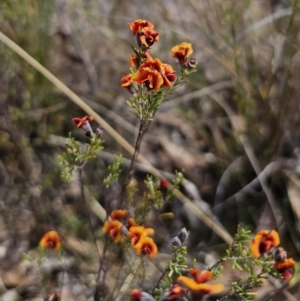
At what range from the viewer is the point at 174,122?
2.09 metres

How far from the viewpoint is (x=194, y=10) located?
2.03m

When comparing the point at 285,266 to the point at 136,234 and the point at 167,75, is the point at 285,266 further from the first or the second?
the point at 167,75

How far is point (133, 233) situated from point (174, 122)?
3.93 ft

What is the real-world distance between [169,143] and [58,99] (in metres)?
0.51

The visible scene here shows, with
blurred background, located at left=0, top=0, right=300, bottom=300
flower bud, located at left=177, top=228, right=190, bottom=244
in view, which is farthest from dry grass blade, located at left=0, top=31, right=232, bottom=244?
flower bud, located at left=177, top=228, right=190, bottom=244

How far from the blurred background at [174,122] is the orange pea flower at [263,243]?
23.7 inches

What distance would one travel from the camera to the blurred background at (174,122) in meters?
1.66

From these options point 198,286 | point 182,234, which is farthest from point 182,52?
point 198,286

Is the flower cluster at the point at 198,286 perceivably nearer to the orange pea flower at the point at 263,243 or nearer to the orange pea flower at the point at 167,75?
the orange pea flower at the point at 263,243

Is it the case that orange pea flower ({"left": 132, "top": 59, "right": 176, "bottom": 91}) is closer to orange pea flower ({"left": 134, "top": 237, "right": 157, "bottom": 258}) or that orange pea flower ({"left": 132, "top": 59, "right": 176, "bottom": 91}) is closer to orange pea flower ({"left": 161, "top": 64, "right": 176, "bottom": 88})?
orange pea flower ({"left": 161, "top": 64, "right": 176, "bottom": 88})

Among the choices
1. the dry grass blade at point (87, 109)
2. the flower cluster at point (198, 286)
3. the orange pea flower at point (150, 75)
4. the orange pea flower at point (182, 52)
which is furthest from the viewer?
the dry grass blade at point (87, 109)

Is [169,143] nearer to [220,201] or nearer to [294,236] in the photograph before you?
[220,201]

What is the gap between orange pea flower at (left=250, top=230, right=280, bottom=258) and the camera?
2.98ft

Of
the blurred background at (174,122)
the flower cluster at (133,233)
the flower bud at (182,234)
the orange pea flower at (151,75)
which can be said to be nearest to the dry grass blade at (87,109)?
the blurred background at (174,122)
